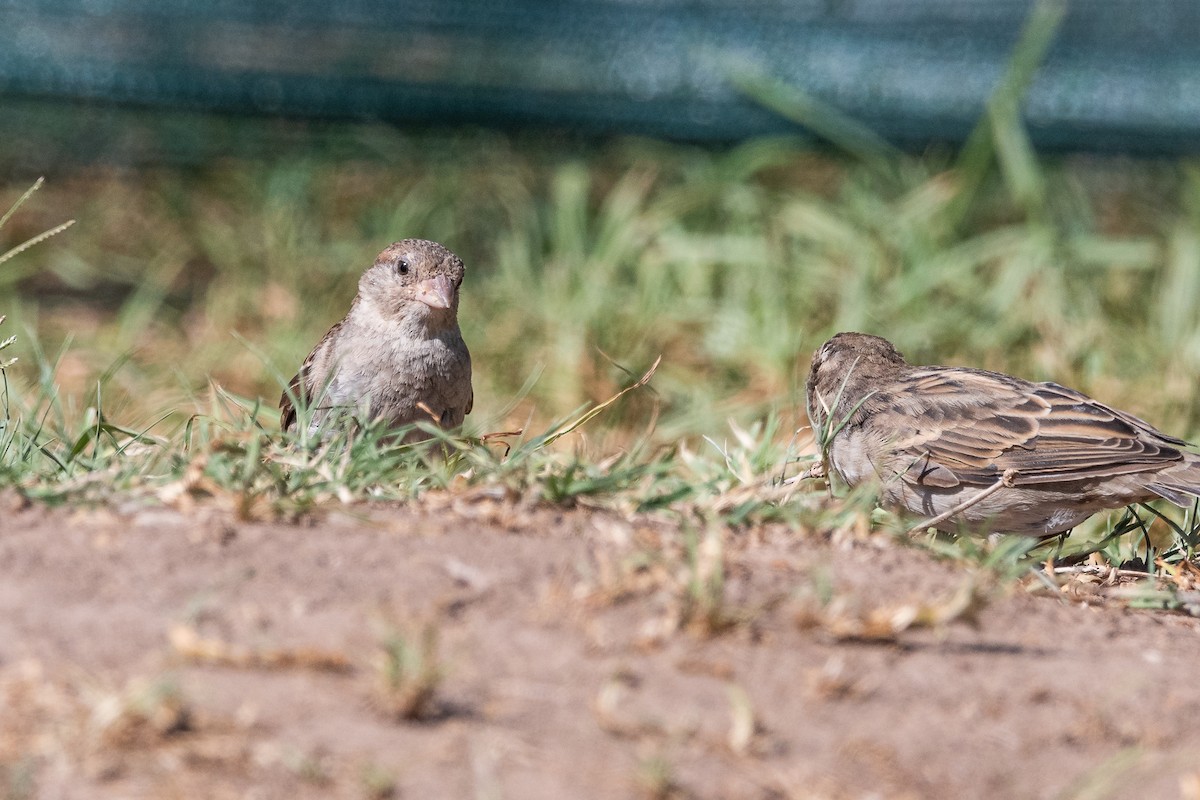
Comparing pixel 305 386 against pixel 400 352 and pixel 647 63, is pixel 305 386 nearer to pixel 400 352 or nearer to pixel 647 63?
pixel 400 352

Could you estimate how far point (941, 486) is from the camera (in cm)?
460

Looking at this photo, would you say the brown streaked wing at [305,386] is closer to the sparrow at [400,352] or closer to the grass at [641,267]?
the sparrow at [400,352]

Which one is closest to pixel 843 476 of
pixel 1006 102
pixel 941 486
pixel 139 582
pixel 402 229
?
pixel 941 486

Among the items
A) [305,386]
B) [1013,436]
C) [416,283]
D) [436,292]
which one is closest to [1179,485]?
[1013,436]

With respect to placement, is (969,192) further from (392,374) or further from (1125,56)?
(392,374)

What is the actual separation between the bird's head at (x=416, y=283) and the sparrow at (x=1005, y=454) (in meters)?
1.27

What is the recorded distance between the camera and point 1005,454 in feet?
15.0

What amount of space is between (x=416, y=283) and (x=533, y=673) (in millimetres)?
2481

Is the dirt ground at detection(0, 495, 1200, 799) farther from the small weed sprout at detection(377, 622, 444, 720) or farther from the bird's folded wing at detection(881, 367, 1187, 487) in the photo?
the bird's folded wing at detection(881, 367, 1187, 487)

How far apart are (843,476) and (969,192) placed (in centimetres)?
384

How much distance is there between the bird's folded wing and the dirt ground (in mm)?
1159

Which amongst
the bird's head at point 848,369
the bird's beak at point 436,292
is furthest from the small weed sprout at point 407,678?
the bird's head at point 848,369

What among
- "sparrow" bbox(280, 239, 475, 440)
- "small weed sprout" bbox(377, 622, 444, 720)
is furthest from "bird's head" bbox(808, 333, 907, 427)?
"small weed sprout" bbox(377, 622, 444, 720)

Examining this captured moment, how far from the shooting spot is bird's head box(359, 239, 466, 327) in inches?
192
